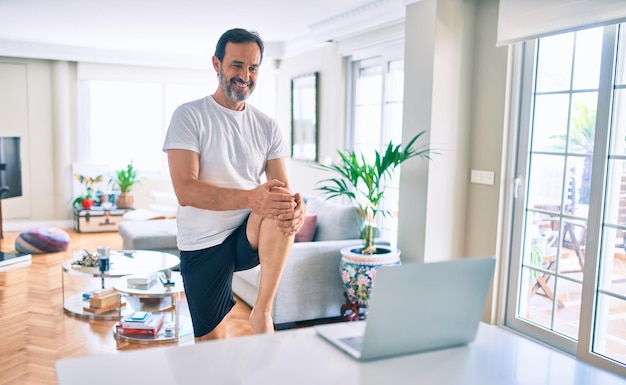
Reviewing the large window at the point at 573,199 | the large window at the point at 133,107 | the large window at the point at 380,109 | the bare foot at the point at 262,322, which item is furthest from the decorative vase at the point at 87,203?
the bare foot at the point at 262,322

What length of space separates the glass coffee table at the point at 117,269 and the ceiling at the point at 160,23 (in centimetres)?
205

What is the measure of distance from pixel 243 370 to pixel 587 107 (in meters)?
2.81

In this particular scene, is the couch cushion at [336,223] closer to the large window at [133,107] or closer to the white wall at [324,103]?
the white wall at [324,103]

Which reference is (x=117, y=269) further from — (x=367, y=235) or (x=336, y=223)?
(x=367, y=235)

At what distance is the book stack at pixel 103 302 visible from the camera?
384 centimetres

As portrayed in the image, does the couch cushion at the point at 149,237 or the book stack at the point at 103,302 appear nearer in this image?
the book stack at the point at 103,302

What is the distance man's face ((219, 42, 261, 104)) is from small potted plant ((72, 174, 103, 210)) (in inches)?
229

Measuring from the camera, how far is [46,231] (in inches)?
233

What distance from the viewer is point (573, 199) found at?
10.4ft

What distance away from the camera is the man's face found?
1871 millimetres

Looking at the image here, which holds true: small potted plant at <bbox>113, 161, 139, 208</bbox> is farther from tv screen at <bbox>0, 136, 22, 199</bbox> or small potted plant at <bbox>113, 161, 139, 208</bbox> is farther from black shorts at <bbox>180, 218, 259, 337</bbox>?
black shorts at <bbox>180, 218, 259, 337</bbox>

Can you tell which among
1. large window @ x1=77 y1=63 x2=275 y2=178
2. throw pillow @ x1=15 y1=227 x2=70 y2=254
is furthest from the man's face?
large window @ x1=77 y1=63 x2=275 y2=178

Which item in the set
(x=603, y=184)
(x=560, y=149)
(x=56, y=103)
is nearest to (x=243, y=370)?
(x=603, y=184)

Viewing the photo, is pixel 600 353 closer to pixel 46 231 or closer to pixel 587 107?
pixel 587 107
